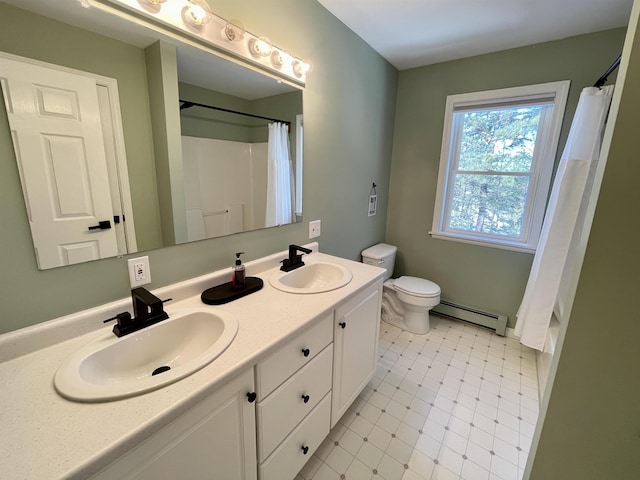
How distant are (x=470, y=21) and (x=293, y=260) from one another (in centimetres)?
191

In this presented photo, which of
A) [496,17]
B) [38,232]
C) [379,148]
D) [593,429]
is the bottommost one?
[593,429]

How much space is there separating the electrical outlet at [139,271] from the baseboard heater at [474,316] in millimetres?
2551

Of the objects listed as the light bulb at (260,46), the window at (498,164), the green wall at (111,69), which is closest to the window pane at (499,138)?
the window at (498,164)

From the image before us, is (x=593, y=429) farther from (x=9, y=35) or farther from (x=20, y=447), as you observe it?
(x=9, y=35)

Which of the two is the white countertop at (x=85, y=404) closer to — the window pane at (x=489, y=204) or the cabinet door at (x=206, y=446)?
the cabinet door at (x=206, y=446)

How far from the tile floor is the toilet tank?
0.69 m

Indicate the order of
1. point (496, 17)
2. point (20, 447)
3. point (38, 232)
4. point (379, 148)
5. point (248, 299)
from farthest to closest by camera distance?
point (379, 148)
point (496, 17)
point (248, 299)
point (38, 232)
point (20, 447)

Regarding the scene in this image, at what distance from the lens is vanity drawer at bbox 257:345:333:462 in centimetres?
99

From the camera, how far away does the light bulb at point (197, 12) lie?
107 centimetres

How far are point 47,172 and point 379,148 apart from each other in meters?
2.27

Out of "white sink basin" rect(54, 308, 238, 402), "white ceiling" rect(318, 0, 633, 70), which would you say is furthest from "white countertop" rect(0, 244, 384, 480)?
"white ceiling" rect(318, 0, 633, 70)

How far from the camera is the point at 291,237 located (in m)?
1.76

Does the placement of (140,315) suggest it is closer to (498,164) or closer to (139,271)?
(139,271)

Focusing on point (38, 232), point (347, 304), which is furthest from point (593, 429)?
point (38, 232)
